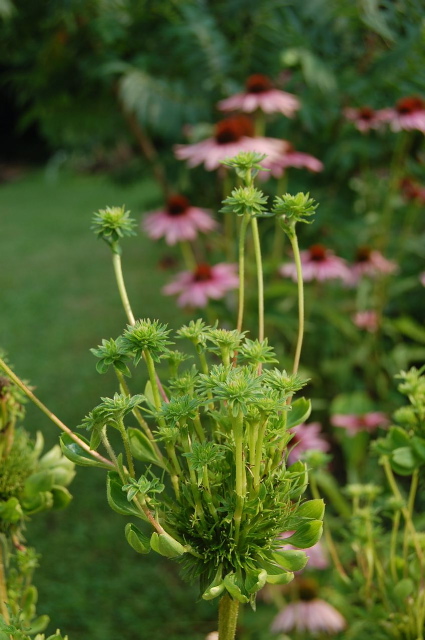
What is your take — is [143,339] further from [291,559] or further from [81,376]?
[81,376]

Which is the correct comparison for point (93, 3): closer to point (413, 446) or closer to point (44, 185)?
point (413, 446)

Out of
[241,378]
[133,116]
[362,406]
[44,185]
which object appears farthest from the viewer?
[44,185]

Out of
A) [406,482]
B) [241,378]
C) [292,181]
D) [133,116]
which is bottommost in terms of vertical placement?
[241,378]

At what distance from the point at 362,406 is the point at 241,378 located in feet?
5.02

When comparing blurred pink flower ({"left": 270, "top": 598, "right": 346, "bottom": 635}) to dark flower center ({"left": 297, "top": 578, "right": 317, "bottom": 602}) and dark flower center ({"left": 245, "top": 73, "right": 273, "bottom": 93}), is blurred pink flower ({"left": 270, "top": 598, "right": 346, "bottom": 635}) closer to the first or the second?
dark flower center ({"left": 297, "top": 578, "right": 317, "bottom": 602})

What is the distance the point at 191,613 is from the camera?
1915 mm

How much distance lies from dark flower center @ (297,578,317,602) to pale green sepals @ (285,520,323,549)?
1095 mm

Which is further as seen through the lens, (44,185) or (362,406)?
(44,185)

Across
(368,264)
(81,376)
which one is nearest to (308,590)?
(368,264)

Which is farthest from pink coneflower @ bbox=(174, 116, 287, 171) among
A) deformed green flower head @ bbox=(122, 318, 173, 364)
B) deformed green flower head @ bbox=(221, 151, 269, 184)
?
deformed green flower head @ bbox=(122, 318, 173, 364)

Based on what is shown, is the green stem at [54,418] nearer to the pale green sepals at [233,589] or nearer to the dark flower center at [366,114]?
the pale green sepals at [233,589]

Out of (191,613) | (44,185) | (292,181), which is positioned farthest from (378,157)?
(44,185)

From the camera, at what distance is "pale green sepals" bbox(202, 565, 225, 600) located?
0.44m

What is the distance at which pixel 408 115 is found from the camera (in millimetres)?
1735
